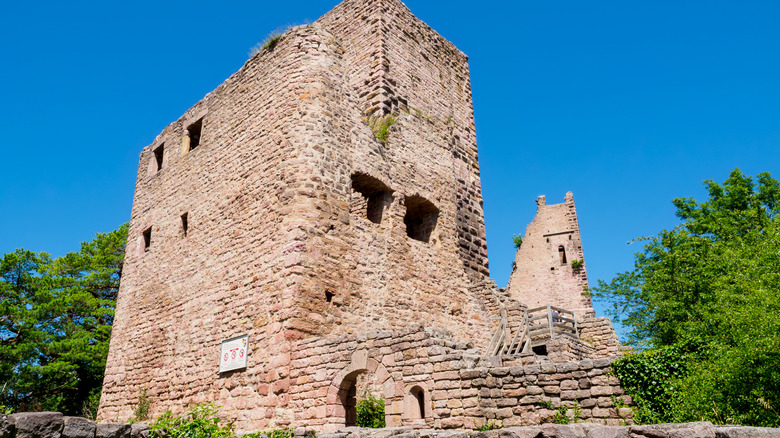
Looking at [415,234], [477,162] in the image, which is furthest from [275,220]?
[477,162]

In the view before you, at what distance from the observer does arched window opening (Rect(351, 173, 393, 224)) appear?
11242mm

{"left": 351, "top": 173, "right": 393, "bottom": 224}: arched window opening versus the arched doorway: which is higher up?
{"left": 351, "top": 173, "right": 393, "bottom": 224}: arched window opening

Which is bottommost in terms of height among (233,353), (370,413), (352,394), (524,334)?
(370,413)

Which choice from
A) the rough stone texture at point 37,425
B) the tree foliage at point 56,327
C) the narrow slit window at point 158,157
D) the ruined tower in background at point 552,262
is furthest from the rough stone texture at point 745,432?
the ruined tower in background at point 552,262

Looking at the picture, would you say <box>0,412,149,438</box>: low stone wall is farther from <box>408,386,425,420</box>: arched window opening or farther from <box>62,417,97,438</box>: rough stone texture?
<box>408,386,425,420</box>: arched window opening

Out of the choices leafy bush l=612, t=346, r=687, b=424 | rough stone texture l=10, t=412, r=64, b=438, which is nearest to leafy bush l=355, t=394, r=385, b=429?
leafy bush l=612, t=346, r=687, b=424

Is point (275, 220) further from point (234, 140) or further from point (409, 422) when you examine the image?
point (409, 422)

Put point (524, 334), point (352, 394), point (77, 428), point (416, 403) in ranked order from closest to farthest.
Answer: point (77, 428), point (416, 403), point (352, 394), point (524, 334)

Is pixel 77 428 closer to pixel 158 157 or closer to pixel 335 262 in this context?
pixel 335 262

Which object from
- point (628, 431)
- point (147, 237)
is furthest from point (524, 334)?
point (147, 237)

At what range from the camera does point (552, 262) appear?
28469mm

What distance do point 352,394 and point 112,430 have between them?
4414mm

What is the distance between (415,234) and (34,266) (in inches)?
665

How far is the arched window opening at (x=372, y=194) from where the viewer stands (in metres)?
11.2
